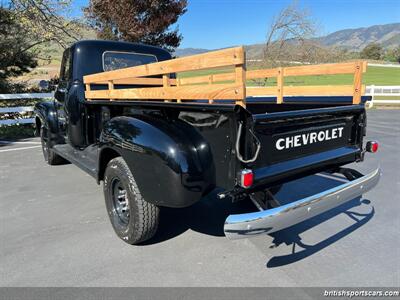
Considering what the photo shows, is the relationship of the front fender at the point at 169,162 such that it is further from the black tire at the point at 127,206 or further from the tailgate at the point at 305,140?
the tailgate at the point at 305,140

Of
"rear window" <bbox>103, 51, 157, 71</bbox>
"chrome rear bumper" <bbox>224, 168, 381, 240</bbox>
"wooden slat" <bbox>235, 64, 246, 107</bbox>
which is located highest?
"rear window" <bbox>103, 51, 157, 71</bbox>

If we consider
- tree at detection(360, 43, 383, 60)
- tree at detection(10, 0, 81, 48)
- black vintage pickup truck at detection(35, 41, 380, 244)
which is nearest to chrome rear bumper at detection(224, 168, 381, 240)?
black vintage pickup truck at detection(35, 41, 380, 244)

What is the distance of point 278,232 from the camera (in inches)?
132

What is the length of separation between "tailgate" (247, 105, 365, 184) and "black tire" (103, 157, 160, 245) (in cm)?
98

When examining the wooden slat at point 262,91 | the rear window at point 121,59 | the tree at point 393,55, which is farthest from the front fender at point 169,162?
the tree at point 393,55

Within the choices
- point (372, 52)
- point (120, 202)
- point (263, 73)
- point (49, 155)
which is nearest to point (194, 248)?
point (120, 202)

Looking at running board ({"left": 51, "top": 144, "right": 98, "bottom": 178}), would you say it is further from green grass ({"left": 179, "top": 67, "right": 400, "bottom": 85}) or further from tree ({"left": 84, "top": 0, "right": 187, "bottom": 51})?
tree ({"left": 84, "top": 0, "right": 187, "bottom": 51})

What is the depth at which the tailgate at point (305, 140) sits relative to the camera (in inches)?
101

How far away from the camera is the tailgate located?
2.56 m

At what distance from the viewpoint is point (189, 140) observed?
252 centimetres

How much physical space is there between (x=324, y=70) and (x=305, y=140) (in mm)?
1043
